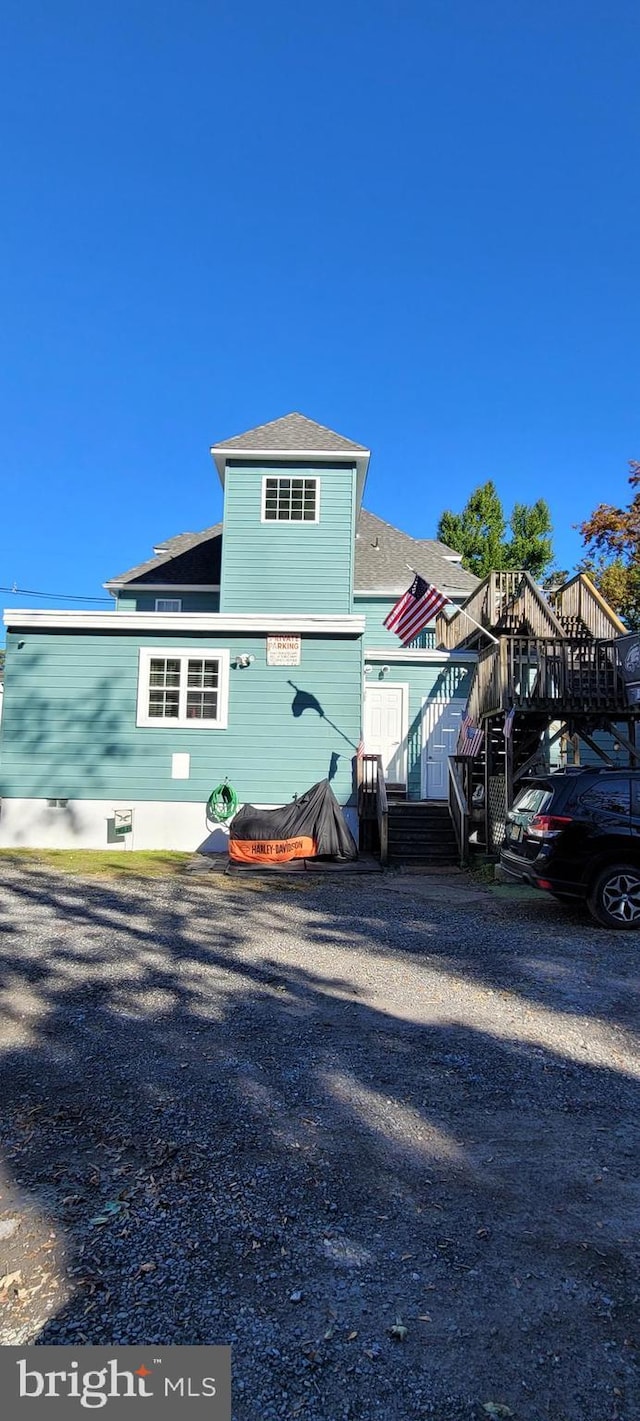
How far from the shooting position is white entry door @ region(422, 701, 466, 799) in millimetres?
15320

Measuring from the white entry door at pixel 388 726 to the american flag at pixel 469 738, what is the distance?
1200 mm

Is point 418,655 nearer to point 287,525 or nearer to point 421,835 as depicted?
point 287,525

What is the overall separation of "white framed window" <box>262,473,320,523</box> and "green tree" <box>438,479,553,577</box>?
17.8 meters

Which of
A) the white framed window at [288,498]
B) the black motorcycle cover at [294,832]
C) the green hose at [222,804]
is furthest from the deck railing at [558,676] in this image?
the white framed window at [288,498]

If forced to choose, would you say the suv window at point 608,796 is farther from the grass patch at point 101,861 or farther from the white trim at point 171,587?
the white trim at point 171,587

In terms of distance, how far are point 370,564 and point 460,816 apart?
9.31m

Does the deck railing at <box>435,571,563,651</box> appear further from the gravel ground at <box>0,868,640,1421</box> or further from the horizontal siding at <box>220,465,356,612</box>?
the gravel ground at <box>0,868,640,1421</box>

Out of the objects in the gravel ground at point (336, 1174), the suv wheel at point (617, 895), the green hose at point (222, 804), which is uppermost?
the green hose at point (222, 804)

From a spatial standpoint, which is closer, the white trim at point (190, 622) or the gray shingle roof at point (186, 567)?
the white trim at point (190, 622)

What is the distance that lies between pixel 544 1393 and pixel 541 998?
345 cm

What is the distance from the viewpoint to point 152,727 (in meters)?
12.9

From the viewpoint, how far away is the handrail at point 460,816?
38.2 ft

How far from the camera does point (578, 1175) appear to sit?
2.95 m

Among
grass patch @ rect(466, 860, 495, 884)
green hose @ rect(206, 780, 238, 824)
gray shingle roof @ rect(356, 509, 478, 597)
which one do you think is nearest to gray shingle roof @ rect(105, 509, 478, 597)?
gray shingle roof @ rect(356, 509, 478, 597)
